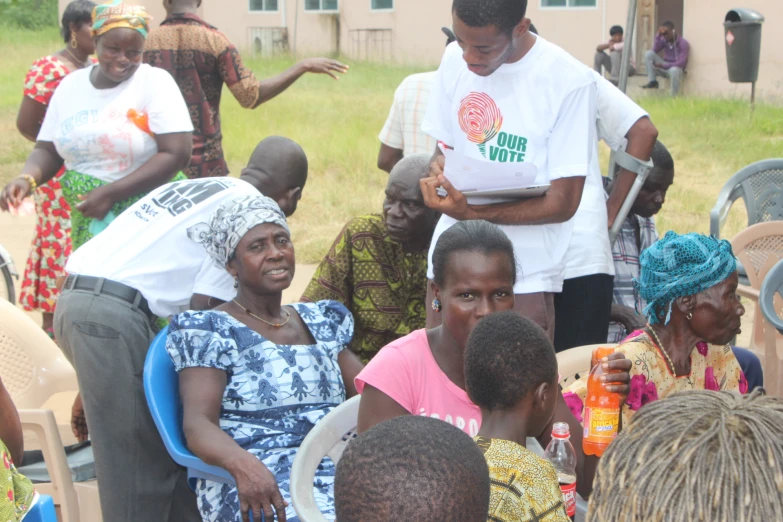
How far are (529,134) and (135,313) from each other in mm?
1441

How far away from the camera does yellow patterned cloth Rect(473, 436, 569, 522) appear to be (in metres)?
1.78

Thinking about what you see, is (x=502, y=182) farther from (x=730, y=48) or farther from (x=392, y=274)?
(x=730, y=48)

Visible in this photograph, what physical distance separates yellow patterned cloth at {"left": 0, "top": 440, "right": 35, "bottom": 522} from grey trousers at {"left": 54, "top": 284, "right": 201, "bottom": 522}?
2.10 feet

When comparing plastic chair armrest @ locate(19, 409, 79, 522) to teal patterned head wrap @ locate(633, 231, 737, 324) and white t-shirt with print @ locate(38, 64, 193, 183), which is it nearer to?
white t-shirt with print @ locate(38, 64, 193, 183)

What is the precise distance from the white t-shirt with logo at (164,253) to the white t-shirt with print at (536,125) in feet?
2.63

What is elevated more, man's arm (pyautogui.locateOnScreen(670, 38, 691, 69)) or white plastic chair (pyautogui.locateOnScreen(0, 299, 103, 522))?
white plastic chair (pyautogui.locateOnScreen(0, 299, 103, 522))

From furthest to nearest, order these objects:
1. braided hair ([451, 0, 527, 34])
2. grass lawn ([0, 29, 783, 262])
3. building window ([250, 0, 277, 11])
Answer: building window ([250, 0, 277, 11]), grass lawn ([0, 29, 783, 262]), braided hair ([451, 0, 527, 34])

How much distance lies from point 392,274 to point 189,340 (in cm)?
102

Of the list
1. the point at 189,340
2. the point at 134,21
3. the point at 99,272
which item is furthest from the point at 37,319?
the point at 189,340

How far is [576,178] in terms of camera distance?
3002mm

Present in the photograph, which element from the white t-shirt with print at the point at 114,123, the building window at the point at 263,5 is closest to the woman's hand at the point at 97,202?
the white t-shirt with print at the point at 114,123

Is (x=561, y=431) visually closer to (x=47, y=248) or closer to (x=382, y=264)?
(x=382, y=264)

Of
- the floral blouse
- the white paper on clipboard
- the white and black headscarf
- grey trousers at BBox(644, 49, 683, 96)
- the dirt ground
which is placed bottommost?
the dirt ground

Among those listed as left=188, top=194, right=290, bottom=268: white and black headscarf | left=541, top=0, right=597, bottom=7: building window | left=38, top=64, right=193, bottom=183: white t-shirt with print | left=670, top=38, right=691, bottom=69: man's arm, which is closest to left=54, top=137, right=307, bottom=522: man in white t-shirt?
left=188, top=194, right=290, bottom=268: white and black headscarf
